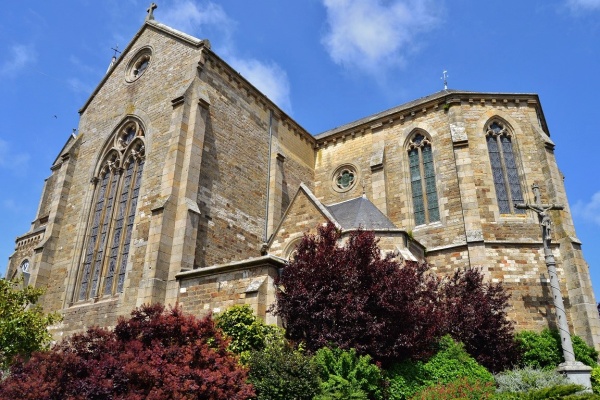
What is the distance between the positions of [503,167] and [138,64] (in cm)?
1775

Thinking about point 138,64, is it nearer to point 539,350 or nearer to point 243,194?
point 243,194

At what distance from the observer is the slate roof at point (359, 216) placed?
1658 cm

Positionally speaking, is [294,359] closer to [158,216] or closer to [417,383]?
[417,383]

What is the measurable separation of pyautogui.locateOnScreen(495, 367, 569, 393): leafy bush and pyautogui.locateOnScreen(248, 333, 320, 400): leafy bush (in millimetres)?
5457

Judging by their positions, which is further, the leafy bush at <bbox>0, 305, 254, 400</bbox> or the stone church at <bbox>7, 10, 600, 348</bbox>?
the stone church at <bbox>7, 10, 600, 348</bbox>

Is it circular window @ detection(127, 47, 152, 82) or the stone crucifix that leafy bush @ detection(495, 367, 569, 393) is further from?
circular window @ detection(127, 47, 152, 82)

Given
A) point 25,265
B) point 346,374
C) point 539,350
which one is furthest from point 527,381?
point 25,265

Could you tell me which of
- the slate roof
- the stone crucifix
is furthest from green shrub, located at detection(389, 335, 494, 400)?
the slate roof

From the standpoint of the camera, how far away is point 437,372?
1189cm

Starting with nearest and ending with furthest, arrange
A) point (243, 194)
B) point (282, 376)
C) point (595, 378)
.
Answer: point (282, 376) < point (595, 378) < point (243, 194)

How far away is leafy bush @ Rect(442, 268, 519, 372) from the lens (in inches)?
567

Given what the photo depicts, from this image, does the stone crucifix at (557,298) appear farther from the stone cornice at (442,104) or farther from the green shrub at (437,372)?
the stone cornice at (442,104)

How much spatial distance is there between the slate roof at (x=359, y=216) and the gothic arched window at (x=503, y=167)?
590 centimetres

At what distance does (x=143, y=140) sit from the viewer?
19047mm
